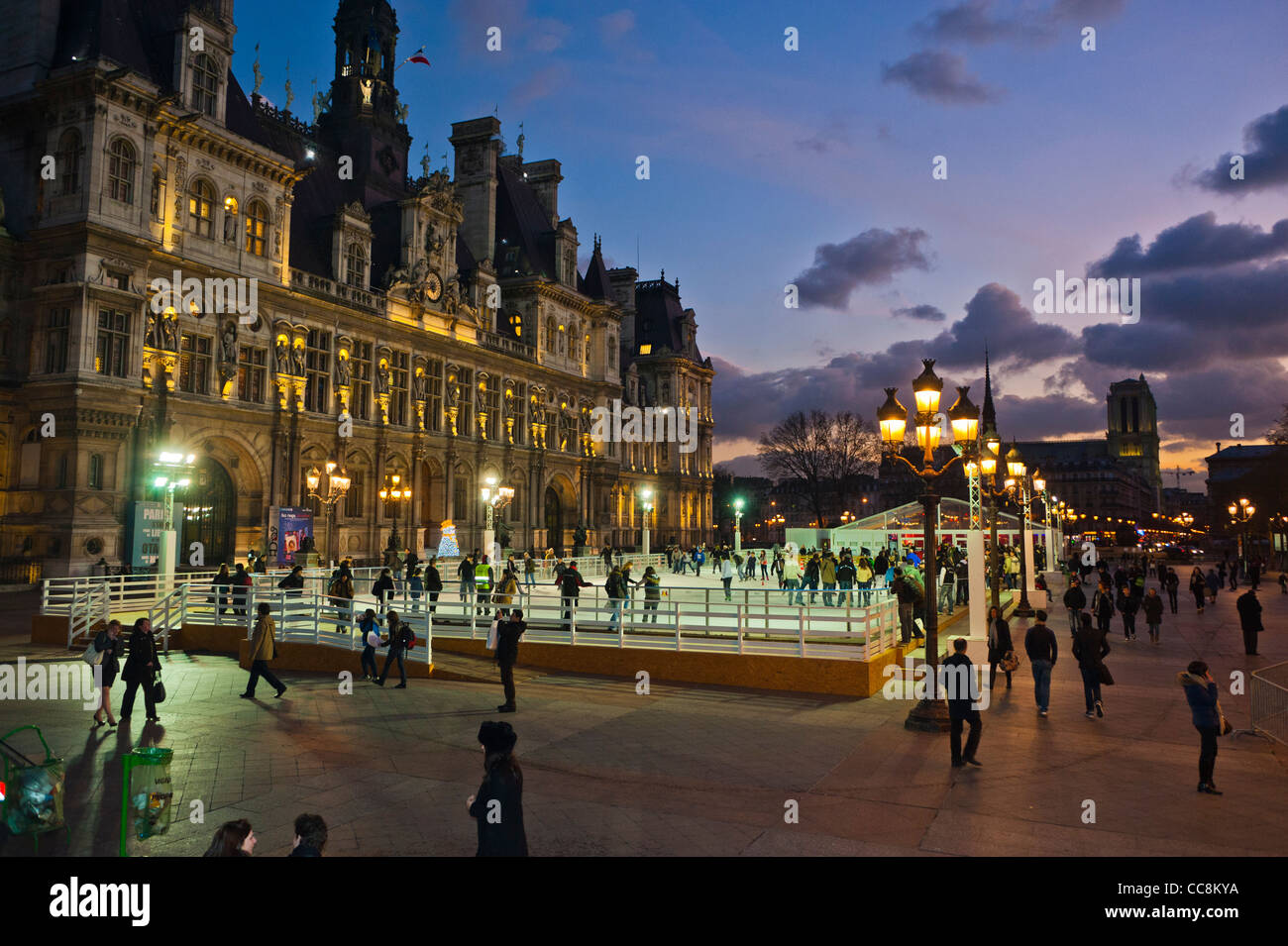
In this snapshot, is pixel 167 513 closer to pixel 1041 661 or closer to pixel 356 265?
pixel 1041 661

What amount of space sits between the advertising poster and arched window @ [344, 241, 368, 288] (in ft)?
48.1

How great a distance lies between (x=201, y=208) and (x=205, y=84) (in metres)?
5.49

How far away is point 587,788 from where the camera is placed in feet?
31.3

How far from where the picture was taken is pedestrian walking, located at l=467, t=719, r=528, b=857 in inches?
205

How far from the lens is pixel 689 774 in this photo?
33.5ft

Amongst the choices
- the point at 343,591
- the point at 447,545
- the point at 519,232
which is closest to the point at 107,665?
the point at 343,591

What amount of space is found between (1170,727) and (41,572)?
34179 mm

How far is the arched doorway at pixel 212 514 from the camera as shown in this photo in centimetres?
3650

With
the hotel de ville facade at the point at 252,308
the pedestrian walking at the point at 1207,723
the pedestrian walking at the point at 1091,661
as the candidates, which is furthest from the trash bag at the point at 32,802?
the hotel de ville facade at the point at 252,308

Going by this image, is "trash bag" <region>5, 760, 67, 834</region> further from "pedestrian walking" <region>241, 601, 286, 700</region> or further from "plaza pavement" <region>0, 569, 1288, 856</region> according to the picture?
"pedestrian walking" <region>241, 601, 286, 700</region>

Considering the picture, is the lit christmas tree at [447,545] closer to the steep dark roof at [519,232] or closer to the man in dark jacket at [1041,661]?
the steep dark roof at [519,232]

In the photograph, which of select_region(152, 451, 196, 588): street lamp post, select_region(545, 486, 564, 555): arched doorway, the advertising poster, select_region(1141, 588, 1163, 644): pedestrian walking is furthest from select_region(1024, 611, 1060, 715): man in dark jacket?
select_region(545, 486, 564, 555): arched doorway
